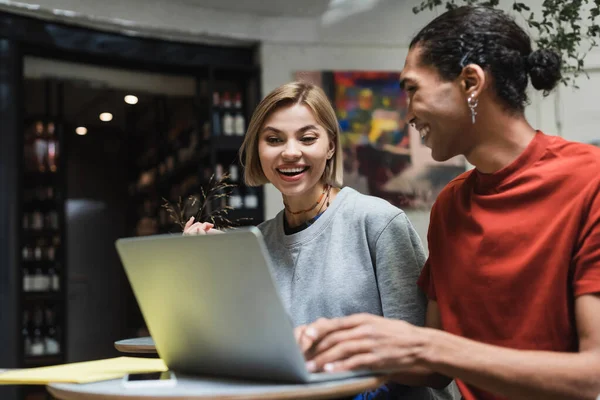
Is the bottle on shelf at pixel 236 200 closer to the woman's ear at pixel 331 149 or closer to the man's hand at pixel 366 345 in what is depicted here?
the woman's ear at pixel 331 149

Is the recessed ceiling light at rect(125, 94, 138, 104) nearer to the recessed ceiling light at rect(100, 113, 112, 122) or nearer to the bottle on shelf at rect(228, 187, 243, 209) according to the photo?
the recessed ceiling light at rect(100, 113, 112, 122)

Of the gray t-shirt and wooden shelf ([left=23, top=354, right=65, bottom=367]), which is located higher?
the gray t-shirt

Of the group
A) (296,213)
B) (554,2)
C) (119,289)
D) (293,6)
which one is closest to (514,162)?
(296,213)

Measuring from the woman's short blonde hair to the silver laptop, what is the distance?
92 cm

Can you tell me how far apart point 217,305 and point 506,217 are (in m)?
0.68

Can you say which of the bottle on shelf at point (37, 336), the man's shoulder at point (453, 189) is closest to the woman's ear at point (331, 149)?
the man's shoulder at point (453, 189)

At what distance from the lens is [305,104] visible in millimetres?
2033

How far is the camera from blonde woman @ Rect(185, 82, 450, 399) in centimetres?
178

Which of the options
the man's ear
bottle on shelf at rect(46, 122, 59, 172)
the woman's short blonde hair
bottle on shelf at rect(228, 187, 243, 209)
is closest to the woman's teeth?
the woman's short blonde hair

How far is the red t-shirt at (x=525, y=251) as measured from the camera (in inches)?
52.8

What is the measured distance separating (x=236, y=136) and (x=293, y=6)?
1.19 metres

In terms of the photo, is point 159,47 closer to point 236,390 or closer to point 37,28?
point 37,28

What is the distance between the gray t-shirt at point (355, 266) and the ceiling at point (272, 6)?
13.4 ft

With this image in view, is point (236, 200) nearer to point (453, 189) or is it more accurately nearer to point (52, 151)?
point (52, 151)
